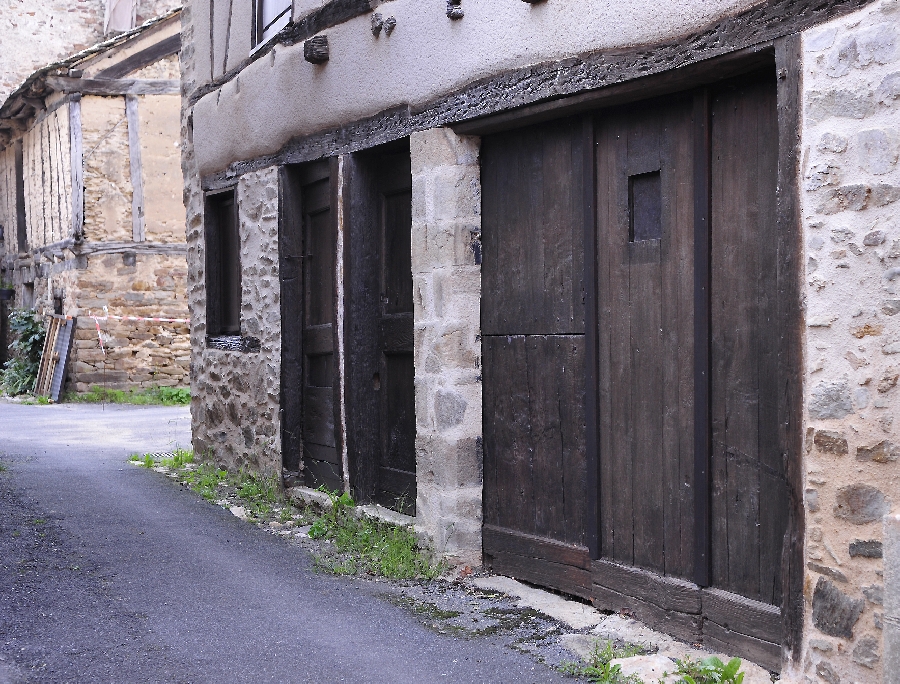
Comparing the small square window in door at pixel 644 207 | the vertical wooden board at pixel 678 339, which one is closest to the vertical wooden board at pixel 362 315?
the small square window in door at pixel 644 207

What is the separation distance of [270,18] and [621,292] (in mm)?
3743

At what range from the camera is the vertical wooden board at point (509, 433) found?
176 inches

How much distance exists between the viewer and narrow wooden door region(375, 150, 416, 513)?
5.24m

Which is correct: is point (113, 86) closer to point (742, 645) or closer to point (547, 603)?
point (547, 603)

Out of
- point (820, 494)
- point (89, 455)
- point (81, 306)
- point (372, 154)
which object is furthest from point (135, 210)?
point (820, 494)

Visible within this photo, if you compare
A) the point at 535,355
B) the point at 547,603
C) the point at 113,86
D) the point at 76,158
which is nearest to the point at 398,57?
the point at 535,355

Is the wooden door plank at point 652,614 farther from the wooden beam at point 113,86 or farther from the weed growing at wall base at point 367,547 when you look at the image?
the wooden beam at point 113,86

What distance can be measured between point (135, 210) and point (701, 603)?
12.2m

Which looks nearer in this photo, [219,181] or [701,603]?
[701,603]

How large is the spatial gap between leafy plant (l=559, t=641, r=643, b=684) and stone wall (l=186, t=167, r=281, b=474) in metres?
3.32

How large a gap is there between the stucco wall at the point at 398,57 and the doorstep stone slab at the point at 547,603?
91.6 inches

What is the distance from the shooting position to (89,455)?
848cm

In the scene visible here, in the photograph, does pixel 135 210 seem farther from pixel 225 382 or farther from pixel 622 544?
pixel 622 544

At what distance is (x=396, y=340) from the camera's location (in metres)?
5.30
